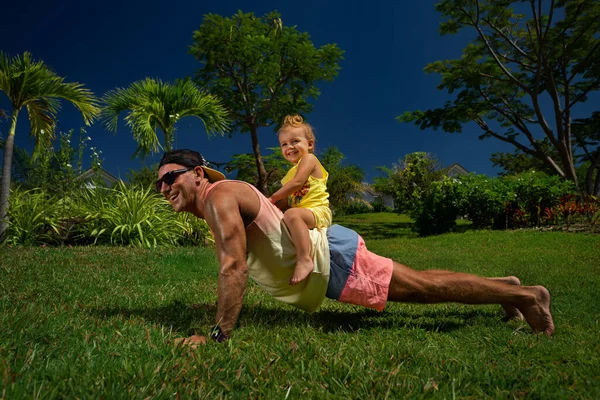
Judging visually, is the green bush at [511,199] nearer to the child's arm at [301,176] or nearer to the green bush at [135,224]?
the green bush at [135,224]

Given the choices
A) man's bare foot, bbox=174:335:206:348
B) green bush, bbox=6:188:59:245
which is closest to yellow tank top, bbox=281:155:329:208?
man's bare foot, bbox=174:335:206:348

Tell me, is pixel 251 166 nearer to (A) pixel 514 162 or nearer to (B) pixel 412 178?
(B) pixel 412 178

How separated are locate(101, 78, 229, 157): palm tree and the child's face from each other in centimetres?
953

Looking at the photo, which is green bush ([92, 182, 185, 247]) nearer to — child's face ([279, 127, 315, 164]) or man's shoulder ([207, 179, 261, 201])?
child's face ([279, 127, 315, 164])

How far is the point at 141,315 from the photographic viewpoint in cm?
305

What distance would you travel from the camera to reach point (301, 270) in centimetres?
261

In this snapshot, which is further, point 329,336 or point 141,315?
point 141,315

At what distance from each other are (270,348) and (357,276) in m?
0.83

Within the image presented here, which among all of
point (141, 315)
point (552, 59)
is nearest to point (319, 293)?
point (141, 315)

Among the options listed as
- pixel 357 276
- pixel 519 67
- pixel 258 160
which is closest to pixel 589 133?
pixel 519 67

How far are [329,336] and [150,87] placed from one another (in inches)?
453

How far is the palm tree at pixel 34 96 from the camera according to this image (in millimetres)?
10367

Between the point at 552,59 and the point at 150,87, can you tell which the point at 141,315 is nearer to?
the point at 150,87

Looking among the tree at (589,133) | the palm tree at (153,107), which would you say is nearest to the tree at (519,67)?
the tree at (589,133)
